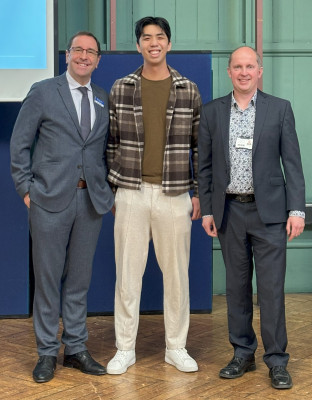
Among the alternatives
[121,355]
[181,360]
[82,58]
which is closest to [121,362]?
[121,355]

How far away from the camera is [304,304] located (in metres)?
6.25

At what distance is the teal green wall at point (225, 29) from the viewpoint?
6504 millimetres

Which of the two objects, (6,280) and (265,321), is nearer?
(265,321)

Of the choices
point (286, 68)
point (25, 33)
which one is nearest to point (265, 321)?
point (25, 33)

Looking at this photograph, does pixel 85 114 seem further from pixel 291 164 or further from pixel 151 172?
pixel 291 164

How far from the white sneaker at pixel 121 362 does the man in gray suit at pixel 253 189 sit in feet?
1.70

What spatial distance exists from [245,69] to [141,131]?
2.08ft

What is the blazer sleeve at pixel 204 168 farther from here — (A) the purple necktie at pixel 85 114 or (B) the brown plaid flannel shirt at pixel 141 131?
(A) the purple necktie at pixel 85 114

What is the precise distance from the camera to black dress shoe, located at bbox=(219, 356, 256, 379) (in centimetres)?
431

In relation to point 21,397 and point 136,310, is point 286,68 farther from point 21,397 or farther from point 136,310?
point 21,397

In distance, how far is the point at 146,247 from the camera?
4480 mm

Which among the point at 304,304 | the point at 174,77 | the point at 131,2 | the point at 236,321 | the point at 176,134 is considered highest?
the point at 131,2

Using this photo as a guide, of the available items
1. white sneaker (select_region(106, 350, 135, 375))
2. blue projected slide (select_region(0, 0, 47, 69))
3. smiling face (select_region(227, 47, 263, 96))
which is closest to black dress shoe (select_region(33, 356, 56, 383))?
white sneaker (select_region(106, 350, 135, 375))

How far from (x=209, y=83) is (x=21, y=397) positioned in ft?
8.79
